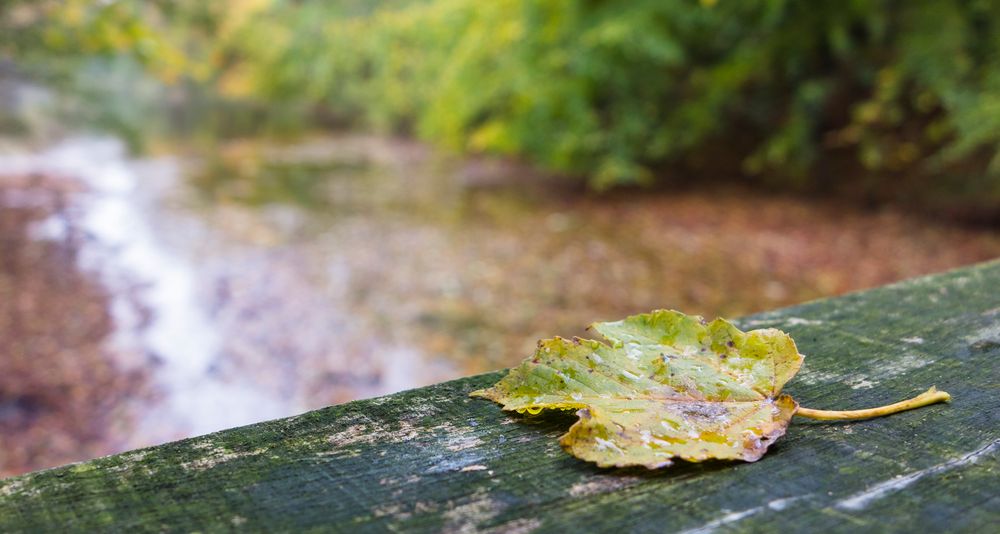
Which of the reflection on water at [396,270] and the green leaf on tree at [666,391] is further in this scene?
the reflection on water at [396,270]

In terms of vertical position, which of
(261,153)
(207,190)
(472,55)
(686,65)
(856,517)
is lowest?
(856,517)

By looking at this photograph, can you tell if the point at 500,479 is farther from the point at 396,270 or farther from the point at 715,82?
the point at 715,82

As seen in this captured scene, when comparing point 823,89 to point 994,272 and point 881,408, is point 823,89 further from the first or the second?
point 881,408

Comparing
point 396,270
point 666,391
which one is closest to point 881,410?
point 666,391

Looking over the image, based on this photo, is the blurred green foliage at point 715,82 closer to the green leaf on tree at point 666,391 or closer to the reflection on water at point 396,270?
the reflection on water at point 396,270

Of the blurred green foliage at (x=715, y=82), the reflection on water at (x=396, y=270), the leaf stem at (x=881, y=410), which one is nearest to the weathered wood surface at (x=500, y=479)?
the leaf stem at (x=881, y=410)

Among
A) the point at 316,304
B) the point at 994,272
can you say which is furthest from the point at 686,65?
the point at 994,272
